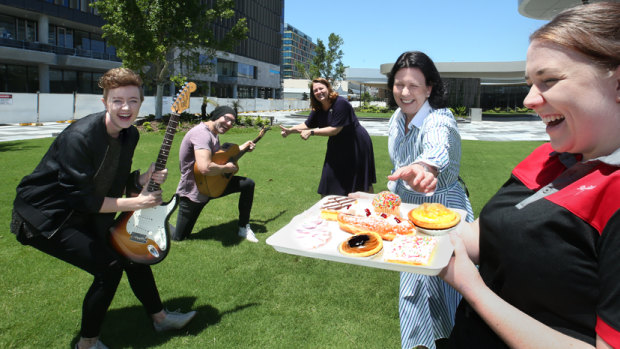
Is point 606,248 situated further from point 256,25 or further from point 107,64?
point 256,25

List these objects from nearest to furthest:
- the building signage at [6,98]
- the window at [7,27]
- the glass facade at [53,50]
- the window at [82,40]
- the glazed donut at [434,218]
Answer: the glazed donut at [434,218] → the building signage at [6,98] → the window at [7,27] → the glass facade at [53,50] → the window at [82,40]

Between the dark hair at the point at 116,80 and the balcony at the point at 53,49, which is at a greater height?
the balcony at the point at 53,49

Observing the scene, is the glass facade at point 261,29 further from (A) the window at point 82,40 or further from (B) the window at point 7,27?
(B) the window at point 7,27

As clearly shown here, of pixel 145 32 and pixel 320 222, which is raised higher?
pixel 145 32

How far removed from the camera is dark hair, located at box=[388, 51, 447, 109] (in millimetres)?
3021

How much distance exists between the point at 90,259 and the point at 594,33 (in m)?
3.16

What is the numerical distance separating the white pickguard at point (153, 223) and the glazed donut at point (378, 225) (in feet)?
4.91

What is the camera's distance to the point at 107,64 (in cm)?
4272

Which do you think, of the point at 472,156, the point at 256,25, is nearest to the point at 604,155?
the point at 472,156

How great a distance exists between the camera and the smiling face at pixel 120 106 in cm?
288

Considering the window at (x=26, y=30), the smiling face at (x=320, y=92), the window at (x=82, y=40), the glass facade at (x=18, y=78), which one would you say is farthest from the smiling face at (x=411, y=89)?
the window at (x=82, y=40)

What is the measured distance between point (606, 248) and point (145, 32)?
2319 centimetres

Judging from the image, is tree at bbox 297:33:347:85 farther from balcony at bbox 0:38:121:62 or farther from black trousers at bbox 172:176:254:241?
black trousers at bbox 172:176:254:241

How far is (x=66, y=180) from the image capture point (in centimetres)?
275
